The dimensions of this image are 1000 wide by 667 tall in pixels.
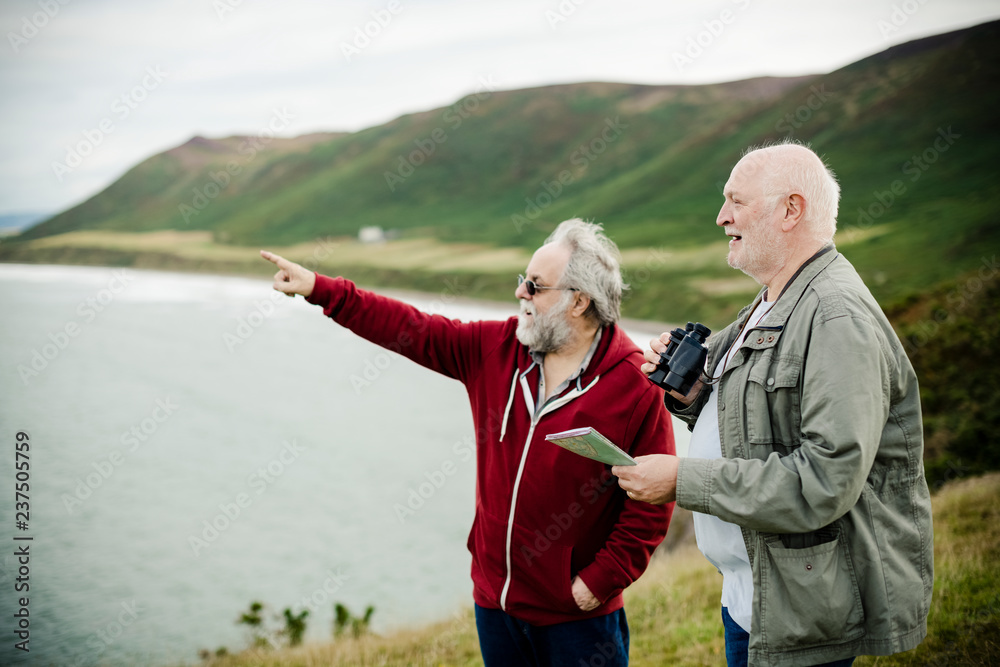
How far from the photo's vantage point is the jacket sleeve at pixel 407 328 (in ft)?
10.7

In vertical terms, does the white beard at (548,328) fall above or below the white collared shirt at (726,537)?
above

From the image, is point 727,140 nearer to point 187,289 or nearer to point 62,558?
point 187,289

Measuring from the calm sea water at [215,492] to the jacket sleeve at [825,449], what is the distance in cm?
703

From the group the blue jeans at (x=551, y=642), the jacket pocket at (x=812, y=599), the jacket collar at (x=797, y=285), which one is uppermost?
the jacket collar at (x=797, y=285)

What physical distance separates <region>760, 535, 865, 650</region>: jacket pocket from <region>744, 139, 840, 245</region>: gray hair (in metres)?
0.92

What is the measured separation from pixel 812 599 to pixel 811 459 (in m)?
0.42

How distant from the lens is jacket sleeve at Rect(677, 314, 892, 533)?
5.68 feet

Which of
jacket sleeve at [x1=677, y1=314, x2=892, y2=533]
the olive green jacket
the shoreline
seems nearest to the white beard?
the olive green jacket

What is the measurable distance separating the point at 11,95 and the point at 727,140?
81498mm

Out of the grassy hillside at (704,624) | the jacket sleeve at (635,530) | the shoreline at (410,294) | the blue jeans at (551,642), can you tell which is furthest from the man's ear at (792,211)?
the shoreline at (410,294)

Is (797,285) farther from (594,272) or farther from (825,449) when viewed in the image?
(594,272)

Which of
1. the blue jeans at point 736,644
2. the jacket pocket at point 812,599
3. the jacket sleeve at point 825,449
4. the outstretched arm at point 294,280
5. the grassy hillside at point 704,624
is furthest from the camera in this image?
the grassy hillside at point 704,624

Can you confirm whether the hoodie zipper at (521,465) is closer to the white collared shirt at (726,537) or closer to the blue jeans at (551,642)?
the blue jeans at (551,642)

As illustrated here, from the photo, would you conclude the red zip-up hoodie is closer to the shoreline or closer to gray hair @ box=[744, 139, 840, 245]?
gray hair @ box=[744, 139, 840, 245]
